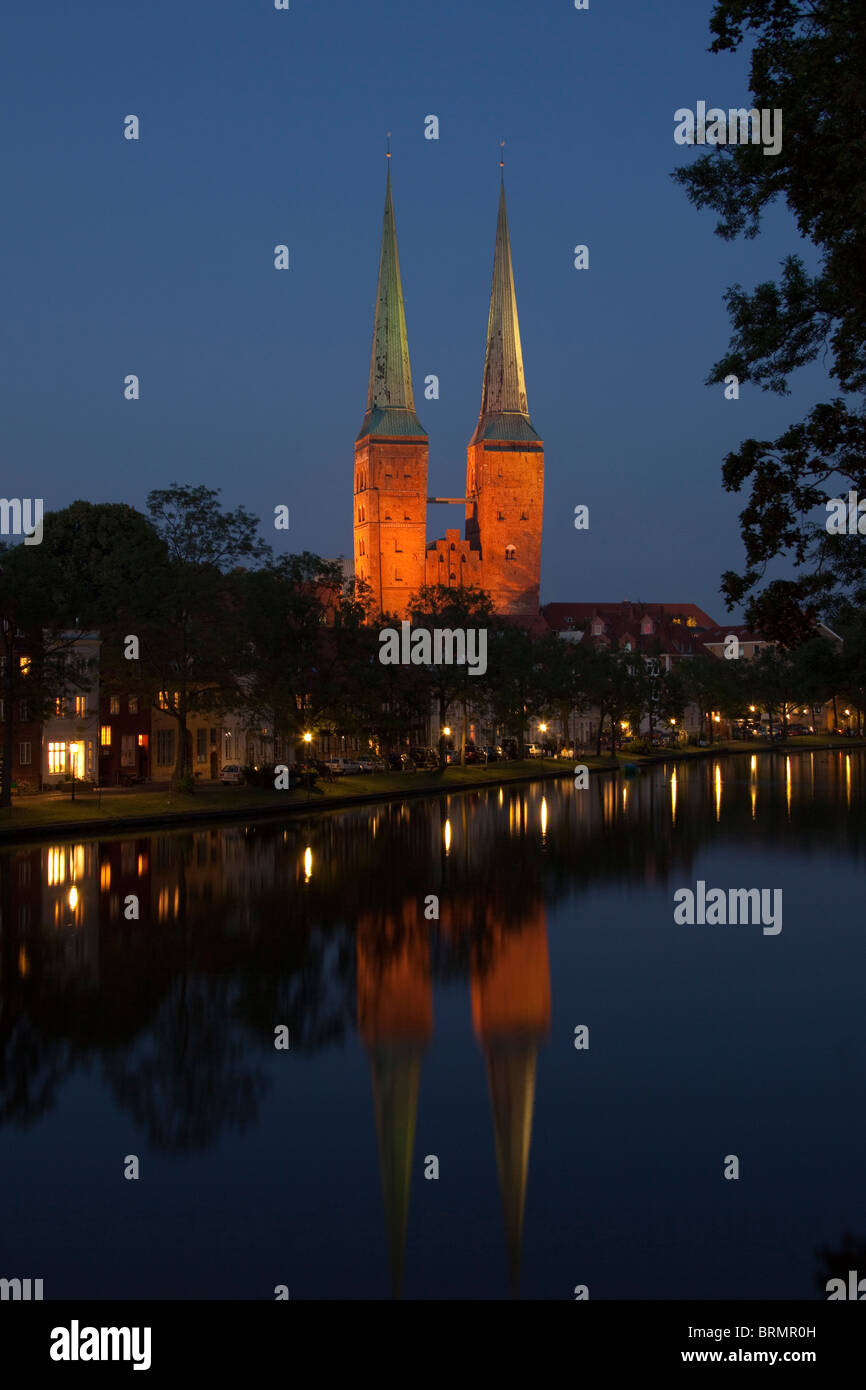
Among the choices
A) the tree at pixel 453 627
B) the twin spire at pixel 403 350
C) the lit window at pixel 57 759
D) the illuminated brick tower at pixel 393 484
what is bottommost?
the lit window at pixel 57 759

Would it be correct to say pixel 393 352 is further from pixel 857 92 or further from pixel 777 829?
pixel 857 92

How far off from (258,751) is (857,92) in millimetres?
90879

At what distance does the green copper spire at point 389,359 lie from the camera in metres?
183

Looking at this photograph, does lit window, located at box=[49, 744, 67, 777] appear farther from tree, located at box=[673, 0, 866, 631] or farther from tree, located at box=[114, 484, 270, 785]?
tree, located at box=[673, 0, 866, 631]

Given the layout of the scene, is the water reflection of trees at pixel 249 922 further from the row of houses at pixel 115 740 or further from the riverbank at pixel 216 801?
the row of houses at pixel 115 740

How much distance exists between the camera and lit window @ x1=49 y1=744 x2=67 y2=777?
81.1 m

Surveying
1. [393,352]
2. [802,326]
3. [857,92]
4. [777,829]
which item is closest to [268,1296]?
[857,92]

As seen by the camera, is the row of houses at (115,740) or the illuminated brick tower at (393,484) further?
the illuminated brick tower at (393,484)

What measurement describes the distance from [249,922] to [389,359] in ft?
544

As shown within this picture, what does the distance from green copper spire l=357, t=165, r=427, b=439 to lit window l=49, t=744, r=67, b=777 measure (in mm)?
115484

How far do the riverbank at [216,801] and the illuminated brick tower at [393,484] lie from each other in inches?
3211

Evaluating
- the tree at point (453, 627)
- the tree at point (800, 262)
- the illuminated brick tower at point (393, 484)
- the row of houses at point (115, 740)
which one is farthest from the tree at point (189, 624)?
the illuminated brick tower at point (393, 484)

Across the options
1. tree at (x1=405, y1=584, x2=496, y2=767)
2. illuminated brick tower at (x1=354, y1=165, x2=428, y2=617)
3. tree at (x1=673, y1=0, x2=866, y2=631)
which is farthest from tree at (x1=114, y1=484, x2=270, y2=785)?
illuminated brick tower at (x1=354, y1=165, x2=428, y2=617)

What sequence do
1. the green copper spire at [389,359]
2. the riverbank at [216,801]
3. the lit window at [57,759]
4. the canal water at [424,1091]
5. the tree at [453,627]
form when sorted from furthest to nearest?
the green copper spire at [389,359] < the tree at [453,627] < the lit window at [57,759] < the riverbank at [216,801] < the canal water at [424,1091]
